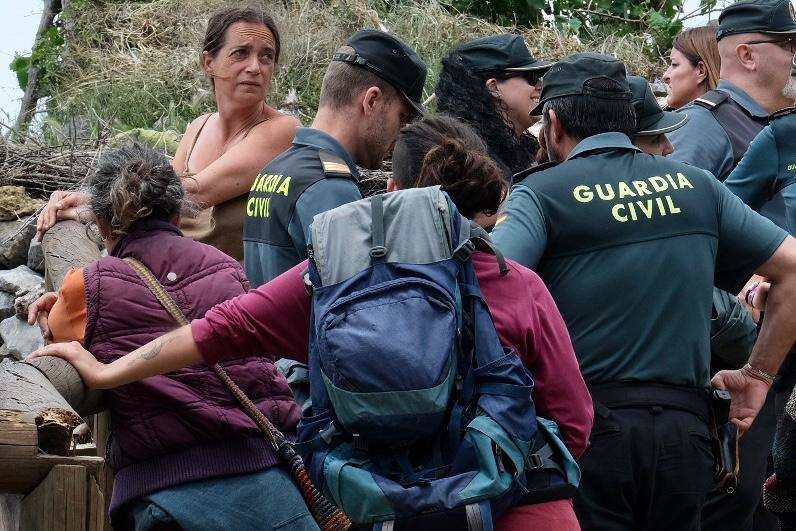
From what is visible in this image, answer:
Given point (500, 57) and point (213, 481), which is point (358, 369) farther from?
point (500, 57)

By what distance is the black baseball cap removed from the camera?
15.1 feet

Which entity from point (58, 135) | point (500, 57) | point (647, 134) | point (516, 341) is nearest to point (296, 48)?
point (58, 135)

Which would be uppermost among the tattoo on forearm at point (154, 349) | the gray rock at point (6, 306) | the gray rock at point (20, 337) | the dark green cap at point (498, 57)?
the dark green cap at point (498, 57)

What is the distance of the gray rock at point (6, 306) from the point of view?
714cm

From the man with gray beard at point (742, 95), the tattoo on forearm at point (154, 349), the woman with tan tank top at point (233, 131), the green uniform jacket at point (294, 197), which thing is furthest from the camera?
the man with gray beard at point (742, 95)

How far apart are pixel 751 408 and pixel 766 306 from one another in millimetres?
333

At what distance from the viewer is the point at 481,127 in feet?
17.0

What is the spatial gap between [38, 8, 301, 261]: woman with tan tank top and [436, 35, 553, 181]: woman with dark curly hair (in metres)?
0.68

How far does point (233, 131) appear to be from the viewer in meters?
5.46

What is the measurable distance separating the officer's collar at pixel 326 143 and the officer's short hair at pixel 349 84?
19 cm

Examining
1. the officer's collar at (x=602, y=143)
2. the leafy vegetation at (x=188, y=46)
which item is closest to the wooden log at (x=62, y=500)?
the officer's collar at (x=602, y=143)

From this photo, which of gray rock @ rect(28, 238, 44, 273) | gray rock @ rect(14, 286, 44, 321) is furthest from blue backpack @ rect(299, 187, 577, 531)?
gray rock @ rect(28, 238, 44, 273)

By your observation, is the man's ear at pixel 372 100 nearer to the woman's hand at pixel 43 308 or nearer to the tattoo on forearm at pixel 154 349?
the woman's hand at pixel 43 308

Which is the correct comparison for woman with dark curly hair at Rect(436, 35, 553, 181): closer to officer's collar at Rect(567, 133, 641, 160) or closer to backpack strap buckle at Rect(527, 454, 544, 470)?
officer's collar at Rect(567, 133, 641, 160)
